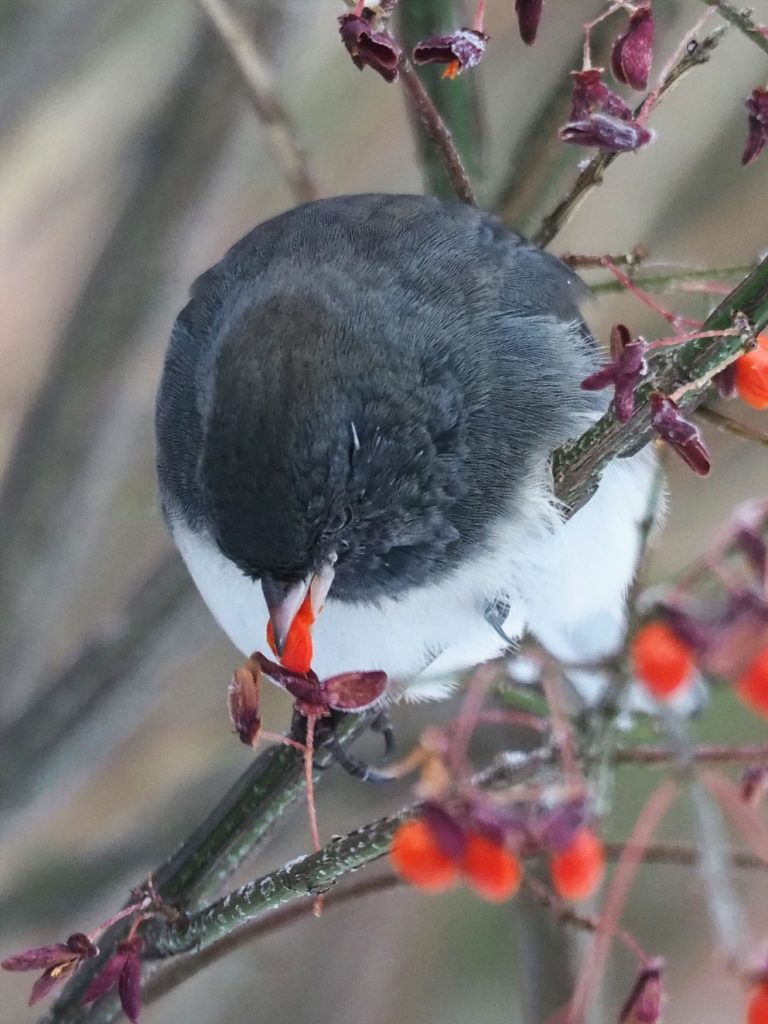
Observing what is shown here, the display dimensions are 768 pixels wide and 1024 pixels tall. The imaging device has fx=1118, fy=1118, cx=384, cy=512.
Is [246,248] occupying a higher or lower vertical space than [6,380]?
higher

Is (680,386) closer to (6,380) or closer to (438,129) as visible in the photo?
(438,129)

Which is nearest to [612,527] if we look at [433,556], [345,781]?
[433,556]

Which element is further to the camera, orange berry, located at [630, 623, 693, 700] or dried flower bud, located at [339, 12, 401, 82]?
dried flower bud, located at [339, 12, 401, 82]

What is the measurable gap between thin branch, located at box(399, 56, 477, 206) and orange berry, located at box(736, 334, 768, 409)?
0.33 meters

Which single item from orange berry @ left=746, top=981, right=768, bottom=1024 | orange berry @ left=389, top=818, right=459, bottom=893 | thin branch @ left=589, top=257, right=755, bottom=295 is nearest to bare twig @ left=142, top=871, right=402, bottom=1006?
orange berry @ left=389, top=818, right=459, bottom=893

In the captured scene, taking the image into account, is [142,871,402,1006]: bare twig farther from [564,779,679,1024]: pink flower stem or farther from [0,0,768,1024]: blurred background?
[0,0,768,1024]: blurred background

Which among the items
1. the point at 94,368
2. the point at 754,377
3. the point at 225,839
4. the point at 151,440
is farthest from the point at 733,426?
the point at 151,440

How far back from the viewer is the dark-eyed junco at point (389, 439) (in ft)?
2.95

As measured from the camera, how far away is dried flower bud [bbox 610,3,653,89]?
2.57 ft

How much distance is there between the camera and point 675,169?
1.84 meters

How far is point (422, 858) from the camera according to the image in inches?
23.4

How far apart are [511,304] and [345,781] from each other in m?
0.87

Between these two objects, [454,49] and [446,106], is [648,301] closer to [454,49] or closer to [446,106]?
[454,49]

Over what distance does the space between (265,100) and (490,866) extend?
86 centimetres
